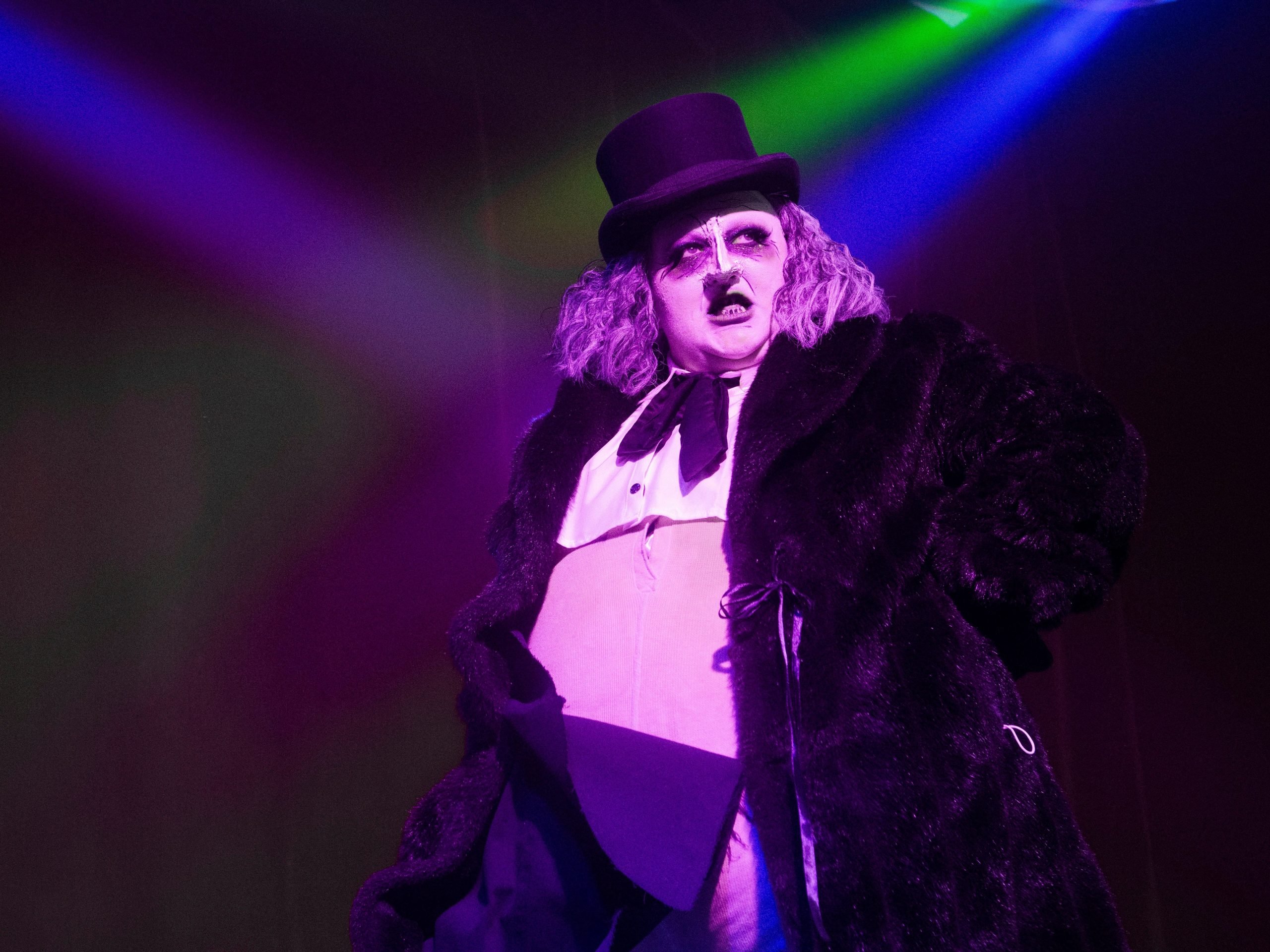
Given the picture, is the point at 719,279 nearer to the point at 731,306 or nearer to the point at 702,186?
the point at 731,306

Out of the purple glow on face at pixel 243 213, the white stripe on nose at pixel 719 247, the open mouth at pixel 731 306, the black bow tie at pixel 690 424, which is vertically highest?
A: the purple glow on face at pixel 243 213

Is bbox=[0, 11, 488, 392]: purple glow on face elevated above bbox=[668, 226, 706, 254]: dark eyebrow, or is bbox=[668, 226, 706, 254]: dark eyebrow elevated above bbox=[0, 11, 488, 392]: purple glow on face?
bbox=[0, 11, 488, 392]: purple glow on face

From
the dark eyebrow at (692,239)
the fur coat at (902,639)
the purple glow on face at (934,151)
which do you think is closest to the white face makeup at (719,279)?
the dark eyebrow at (692,239)

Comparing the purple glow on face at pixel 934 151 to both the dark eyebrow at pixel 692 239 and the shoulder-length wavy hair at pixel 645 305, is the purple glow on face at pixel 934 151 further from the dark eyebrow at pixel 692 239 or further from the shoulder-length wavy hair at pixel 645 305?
the dark eyebrow at pixel 692 239

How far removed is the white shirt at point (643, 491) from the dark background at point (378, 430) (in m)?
0.91

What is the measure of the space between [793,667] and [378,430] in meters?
1.54

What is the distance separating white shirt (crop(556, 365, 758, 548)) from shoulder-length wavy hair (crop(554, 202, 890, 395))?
13 cm

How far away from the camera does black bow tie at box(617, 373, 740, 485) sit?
→ 145 centimetres

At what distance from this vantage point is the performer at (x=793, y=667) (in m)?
1.09

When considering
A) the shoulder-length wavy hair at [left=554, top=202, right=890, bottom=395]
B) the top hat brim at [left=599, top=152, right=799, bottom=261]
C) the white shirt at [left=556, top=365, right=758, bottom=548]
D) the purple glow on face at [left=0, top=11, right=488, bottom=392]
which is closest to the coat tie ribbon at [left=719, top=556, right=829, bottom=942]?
the white shirt at [left=556, top=365, right=758, bottom=548]

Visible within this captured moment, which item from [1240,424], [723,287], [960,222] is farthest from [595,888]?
[960,222]

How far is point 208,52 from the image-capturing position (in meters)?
2.31

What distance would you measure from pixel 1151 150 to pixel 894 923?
7.84 ft

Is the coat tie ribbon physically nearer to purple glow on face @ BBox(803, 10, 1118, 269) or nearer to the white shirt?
the white shirt
